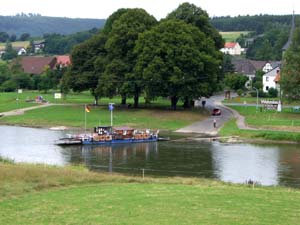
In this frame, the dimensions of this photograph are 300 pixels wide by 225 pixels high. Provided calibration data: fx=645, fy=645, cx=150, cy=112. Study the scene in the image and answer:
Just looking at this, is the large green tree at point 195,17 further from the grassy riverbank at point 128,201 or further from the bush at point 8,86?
the grassy riverbank at point 128,201

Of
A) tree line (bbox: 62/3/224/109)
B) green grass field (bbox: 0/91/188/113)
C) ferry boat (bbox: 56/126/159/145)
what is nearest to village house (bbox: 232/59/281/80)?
green grass field (bbox: 0/91/188/113)

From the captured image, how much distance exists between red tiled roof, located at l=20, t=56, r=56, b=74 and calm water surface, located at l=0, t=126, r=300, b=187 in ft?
270

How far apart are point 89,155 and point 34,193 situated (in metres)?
25.6

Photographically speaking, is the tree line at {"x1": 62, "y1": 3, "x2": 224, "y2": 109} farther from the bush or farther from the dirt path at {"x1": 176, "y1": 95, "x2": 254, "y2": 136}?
the bush

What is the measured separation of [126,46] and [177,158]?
34981 millimetres

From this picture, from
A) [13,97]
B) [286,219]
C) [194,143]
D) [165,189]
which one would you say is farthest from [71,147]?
[13,97]

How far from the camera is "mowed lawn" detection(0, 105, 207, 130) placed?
2975 inches

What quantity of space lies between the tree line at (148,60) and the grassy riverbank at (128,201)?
44.0 metres

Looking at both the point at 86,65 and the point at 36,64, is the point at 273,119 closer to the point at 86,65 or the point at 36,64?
the point at 86,65

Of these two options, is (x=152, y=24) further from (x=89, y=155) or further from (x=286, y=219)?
(x=286, y=219)

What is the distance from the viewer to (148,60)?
267ft

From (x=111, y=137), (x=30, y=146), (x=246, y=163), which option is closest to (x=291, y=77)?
(x=111, y=137)

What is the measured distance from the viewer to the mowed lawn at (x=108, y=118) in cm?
7556

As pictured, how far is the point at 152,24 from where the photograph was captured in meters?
89.0
